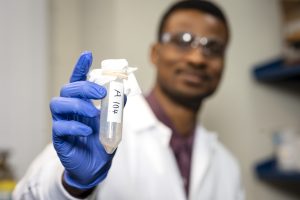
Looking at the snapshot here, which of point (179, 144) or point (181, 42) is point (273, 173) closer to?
point (179, 144)

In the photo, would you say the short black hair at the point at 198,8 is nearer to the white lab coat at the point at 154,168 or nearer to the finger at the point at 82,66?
the white lab coat at the point at 154,168

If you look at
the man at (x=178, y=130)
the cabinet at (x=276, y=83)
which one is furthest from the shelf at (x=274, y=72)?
the man at (x=178, y=130)

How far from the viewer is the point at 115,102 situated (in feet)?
1.69

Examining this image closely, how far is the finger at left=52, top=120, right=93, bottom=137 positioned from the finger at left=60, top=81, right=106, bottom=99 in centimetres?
5

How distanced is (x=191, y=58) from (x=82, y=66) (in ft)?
1.84

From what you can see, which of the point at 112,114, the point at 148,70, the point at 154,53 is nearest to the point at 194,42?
the point at 154,53

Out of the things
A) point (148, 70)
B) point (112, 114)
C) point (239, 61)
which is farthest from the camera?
point (239, 61)

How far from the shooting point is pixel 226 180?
1.14 metres

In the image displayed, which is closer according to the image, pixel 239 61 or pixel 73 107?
pixel 73 107

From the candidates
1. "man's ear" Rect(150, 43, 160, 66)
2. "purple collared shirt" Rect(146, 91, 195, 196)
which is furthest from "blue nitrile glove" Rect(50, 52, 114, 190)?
"man's ear" Rect(150, 43, 160, 66)

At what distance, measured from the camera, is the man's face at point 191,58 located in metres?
1.06

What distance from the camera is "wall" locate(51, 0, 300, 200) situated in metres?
1.19

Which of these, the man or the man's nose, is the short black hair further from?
the man's nose

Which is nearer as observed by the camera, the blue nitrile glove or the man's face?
the blue nitrile glove
